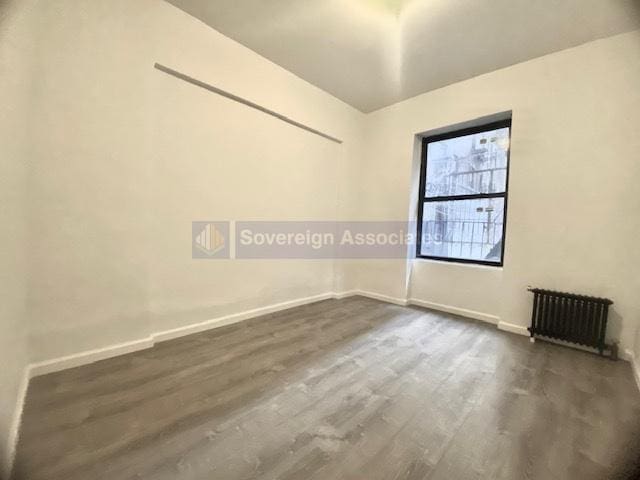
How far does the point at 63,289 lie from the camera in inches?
70.1

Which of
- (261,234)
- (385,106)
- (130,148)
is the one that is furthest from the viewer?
(385,106)

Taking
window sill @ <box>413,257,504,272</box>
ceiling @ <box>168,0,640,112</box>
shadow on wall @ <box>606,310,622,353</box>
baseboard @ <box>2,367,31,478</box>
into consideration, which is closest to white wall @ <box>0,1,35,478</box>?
baseboard @ <box>2,367,31,478</box>

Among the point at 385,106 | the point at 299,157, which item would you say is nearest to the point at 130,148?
the point at 299,157

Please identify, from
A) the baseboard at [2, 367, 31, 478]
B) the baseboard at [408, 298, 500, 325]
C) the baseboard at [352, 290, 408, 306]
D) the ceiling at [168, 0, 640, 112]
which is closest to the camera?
the baseboard at [2, 367, 31, 478]

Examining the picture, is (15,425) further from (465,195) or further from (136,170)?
(465,195)

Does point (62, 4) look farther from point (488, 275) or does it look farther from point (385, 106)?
point (488, 275)

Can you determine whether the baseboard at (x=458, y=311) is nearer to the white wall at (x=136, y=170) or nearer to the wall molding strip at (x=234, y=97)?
the white wall at (x=136, y=170)

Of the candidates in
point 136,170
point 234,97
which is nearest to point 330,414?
point 136,170

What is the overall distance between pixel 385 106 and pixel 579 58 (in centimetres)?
223

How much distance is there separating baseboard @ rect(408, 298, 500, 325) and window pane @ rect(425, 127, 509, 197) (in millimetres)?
1624

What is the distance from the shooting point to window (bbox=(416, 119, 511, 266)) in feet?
10.6

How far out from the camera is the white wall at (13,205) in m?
1.10

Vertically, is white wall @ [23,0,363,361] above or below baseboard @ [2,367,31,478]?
above

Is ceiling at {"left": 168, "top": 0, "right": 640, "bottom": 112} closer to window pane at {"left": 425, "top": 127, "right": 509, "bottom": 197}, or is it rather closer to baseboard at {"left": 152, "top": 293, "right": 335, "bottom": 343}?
window pane at {"left": 425, "top": 127, "right": 509, "bottom": 197}
